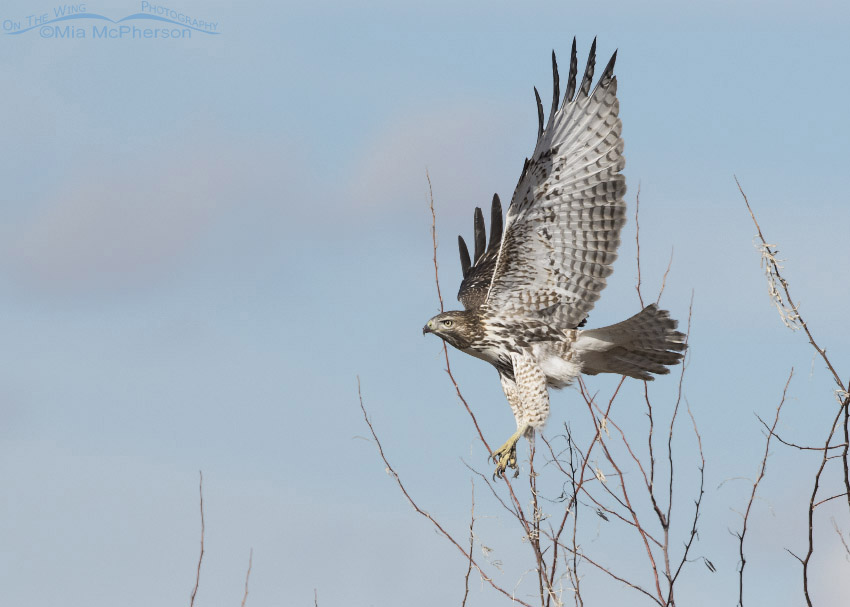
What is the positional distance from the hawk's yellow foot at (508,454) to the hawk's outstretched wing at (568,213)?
90 centimetres

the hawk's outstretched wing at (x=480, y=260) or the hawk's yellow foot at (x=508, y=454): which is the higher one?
the hawk's outstretched wing at (x=480, y=260)

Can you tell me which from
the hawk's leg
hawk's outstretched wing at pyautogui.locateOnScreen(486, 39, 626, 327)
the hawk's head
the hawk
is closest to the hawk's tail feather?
the hawk

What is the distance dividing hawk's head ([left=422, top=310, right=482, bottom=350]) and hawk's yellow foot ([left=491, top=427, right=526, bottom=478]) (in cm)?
77

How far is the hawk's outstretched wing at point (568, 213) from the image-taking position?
6.28m

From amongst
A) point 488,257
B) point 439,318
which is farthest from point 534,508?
point 488,257

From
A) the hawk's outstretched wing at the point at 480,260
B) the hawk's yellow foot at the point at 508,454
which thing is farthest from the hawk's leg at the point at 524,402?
the hawk's outstretched wing at the point at 480,260

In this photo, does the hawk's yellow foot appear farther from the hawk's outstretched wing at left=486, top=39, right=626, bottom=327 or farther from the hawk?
the hawk's outstretched wing at left=486, top=39, right=626, bottom=327

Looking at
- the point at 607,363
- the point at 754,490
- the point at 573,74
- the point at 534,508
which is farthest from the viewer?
the point at 607,363

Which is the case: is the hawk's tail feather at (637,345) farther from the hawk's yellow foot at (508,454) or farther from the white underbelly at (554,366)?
the hawk's yellow foot at (508,454)

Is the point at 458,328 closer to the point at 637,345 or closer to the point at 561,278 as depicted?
the point at 561,278

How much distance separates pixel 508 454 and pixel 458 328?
966 mm

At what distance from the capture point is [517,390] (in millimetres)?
6414

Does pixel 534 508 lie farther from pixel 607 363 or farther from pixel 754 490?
pixel 607 363

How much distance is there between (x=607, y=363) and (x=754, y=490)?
2220 millimetres
